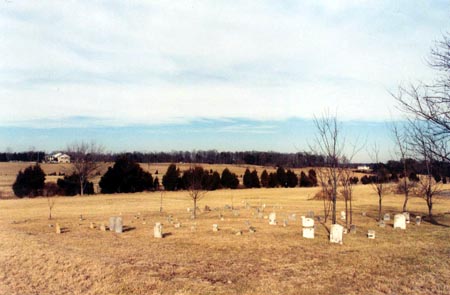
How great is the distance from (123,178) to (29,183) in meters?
10.6

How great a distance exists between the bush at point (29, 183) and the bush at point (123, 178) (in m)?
6.94

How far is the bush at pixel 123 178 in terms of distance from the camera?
49.3 m

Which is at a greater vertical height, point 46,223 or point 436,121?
point 436,121

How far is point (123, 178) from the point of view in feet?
163

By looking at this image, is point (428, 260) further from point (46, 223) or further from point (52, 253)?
point (46, 223)

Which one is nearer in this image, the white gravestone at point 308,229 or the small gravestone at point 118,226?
the white gravestone at point 308,229

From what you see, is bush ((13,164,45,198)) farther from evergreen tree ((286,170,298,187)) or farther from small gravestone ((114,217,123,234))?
evergreen tree ((286,170,298,187))

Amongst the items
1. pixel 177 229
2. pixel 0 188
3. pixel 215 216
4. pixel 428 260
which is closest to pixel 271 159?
pixel 0 188

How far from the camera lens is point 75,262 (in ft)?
37.4

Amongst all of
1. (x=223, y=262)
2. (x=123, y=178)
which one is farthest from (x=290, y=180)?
(x=223, y=262)

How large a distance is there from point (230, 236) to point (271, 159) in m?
86.6

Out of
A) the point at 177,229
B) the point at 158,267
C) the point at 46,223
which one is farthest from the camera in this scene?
the point at 46,223

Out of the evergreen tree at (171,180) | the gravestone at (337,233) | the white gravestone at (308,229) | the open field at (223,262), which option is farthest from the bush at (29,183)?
the gravestone at (337,233)

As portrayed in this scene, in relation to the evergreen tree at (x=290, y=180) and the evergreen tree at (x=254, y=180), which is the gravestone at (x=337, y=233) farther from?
the evergreen tree at (x=290, y=180)
